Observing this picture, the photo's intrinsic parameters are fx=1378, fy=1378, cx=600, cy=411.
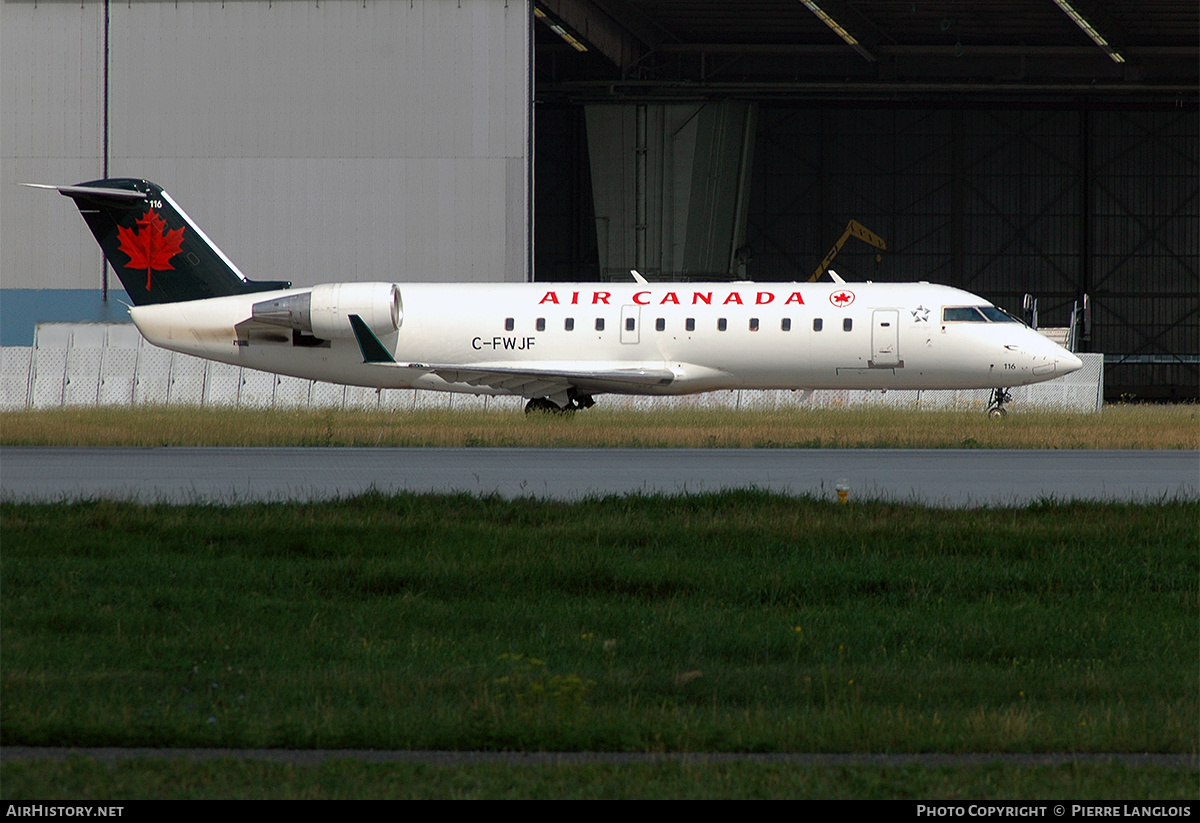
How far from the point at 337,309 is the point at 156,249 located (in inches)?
169

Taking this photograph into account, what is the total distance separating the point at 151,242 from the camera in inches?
1104

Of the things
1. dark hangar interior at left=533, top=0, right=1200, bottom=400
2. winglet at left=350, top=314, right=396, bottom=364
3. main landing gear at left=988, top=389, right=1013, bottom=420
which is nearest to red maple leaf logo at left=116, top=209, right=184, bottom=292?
winglet at left=350, top=314, right=396, bottom=364

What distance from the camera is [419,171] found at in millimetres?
35156

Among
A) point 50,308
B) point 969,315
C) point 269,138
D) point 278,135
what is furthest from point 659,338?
point 50,308

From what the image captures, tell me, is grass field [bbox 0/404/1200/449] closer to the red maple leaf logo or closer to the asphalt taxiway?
the asphalt taxiway

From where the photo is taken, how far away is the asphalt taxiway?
15383 millimetres

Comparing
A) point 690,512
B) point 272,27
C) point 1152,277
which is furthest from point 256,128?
point 1152,277

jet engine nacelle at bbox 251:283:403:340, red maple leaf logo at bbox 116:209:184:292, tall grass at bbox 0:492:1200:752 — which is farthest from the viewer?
red maple leaf logo at bbox 116:209:184:292

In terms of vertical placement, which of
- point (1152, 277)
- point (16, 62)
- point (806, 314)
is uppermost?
point (16, 62)

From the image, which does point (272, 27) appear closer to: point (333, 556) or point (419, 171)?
point (419, 171)

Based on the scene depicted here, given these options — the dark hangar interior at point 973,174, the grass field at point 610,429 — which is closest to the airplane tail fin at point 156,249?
the grass field at point 610,429

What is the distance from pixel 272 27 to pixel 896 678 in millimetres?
31416

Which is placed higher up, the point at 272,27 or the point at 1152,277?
the point at 272,27

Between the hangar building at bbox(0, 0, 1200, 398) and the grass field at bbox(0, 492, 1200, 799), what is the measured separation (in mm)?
23047
